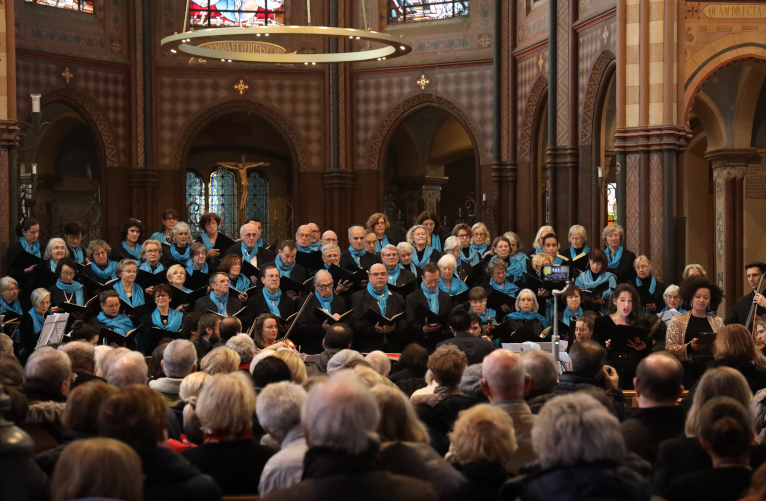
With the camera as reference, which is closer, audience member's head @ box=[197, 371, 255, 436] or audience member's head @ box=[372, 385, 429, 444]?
audience member's head @ box=[372, 385, 429, 444]

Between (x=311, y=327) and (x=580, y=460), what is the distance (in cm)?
620

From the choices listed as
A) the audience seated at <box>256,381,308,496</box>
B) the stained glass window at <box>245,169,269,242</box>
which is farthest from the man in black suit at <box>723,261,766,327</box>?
the stained glass window at <box>245,169,269,242</box>

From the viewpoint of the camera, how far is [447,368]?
18.9 feet

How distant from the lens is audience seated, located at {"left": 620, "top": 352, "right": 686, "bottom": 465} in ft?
16.3

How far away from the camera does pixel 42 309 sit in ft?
34.2

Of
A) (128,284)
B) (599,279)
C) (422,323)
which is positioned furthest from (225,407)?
(599,279)

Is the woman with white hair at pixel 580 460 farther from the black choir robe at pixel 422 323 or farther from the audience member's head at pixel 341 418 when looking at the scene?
the black choir robe at pixel 422 323

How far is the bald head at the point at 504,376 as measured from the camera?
503cm

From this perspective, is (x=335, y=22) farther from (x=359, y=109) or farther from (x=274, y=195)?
(x=274, y=195)

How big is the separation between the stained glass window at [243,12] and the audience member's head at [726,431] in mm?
15963

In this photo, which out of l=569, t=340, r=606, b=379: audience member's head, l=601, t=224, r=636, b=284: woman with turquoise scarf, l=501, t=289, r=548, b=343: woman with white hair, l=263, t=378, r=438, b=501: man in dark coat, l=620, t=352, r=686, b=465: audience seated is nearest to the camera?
l=263, t=378, r=438, b=501: man in dark coat

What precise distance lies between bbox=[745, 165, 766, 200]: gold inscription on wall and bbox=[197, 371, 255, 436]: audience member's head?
14285 millimetres

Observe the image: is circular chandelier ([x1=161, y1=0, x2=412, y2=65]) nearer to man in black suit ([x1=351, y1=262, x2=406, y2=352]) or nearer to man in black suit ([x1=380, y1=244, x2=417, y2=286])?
man in black suit ([x1=380, y1=244, x2=417, y2=286])

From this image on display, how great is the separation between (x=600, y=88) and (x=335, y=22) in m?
5.40
